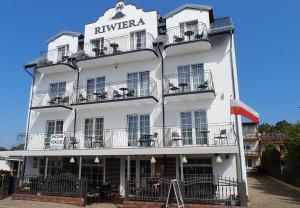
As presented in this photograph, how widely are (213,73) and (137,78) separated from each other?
474 cm

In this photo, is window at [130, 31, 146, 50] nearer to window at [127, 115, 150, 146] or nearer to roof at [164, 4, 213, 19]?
roof at [164, 4, 213, 19]

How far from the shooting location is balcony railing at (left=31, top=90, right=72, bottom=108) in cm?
1858

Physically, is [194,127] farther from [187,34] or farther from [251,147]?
[251,147]

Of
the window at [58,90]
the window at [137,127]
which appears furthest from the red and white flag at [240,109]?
the window at [58,90]

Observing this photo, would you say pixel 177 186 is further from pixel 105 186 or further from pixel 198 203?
pixel 105 186

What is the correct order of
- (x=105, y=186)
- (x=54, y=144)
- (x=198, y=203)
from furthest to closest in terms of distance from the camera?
(x=54, y=144)
(x=105, y=186)
(x=198, y=203)

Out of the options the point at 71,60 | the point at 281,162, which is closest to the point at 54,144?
the point at 71,60

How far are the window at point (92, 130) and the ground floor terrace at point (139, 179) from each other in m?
1.30

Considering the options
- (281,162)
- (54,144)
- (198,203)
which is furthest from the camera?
(281,162)

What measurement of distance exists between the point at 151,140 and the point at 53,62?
985 centimetres

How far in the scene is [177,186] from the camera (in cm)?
1239

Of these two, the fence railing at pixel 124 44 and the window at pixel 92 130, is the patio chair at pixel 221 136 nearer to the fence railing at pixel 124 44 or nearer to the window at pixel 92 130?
the fence railing at pixel 124 44

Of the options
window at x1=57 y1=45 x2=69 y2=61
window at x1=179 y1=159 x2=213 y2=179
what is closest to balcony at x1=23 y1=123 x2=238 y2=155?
window at x1=179 y1=159 x2=213 y2=179

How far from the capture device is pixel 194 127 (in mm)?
15438
